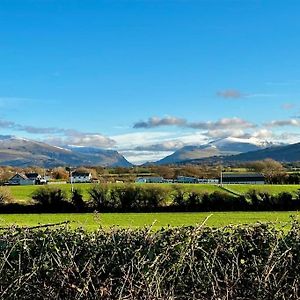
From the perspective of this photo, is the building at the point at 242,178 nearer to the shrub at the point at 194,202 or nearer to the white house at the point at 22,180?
the white house at the point at 22,180

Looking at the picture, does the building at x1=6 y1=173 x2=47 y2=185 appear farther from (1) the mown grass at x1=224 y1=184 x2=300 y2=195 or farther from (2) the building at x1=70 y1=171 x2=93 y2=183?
(1) the mown grass at x1=224 y1=184 x2=300 y2=195

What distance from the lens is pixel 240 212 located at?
56.9 meters

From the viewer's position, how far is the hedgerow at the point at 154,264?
15.8 feet

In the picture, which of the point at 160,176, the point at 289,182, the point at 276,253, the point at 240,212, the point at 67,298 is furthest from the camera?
the point at 160,176

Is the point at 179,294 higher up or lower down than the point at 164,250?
lower down

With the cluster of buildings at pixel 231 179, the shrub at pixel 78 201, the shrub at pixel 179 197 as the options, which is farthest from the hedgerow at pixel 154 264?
the cluster of buildings at pixel 231 179

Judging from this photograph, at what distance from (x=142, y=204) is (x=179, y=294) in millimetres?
55935

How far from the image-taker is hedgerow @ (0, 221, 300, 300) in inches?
189

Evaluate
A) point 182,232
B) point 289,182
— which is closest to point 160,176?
point 289,182

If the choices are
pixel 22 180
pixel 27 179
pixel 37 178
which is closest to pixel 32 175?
pixel 27 179

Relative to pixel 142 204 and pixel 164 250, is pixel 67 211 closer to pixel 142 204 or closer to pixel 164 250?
pixel 142 204

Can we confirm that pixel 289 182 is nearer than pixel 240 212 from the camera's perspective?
No

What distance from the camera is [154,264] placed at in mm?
4867

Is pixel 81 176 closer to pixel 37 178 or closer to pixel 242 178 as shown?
pixel 37 178
